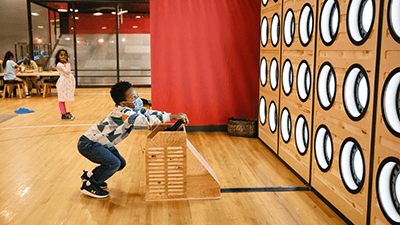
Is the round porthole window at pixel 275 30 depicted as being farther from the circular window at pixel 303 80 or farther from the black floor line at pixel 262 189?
the black floor line at pixel 262 189

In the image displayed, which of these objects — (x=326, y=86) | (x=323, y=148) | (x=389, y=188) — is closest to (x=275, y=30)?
(x=326, y=86)

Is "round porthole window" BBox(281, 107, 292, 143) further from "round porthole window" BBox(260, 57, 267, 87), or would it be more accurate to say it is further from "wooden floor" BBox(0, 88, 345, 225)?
"round porthole window" BBox(260, 57, 267, 87)

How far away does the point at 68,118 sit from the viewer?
752 centimetres

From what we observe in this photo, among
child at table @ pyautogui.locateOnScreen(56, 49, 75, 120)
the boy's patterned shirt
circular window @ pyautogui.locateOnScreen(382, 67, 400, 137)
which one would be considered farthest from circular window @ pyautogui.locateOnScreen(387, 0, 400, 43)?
child at table @ pyautogui.locateOnScreen(56, 49, 75, 120)

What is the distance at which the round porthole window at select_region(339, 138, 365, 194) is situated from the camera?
2.76 meters

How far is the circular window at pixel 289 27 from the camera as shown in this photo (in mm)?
4341

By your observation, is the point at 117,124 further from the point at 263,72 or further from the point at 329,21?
the point at 263,72

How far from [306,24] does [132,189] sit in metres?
2.45

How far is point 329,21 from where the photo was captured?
11.0 ft

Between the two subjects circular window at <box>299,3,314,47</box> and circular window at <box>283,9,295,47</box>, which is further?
circular window at <box>283,9,295,47</box>

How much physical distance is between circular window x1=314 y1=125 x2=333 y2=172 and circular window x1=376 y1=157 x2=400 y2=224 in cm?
76

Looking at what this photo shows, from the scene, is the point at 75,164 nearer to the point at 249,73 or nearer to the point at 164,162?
the point at 164,162

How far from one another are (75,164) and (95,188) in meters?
1.17

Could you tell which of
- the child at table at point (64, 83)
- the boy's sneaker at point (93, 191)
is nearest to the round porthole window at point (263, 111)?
the boy's sneaker at point (93, 191)
